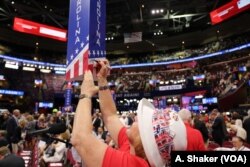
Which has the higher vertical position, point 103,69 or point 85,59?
point 85,59

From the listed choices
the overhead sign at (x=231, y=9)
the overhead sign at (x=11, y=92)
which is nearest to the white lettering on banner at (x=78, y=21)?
the overhead sign at (x=231, y=9)

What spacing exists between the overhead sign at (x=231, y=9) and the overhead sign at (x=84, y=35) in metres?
14.2

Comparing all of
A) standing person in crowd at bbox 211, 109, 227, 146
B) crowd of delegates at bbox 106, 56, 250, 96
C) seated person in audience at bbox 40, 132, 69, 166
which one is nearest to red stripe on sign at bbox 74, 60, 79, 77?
seated person in audience at bbox 40, 132, 69, 166

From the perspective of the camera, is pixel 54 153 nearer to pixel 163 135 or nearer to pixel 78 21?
pixel 78 21

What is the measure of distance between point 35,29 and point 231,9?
12.8m

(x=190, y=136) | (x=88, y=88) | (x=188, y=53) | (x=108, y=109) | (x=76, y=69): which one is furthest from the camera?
(x=188, y=53)

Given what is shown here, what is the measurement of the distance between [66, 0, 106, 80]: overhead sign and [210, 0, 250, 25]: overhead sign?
1419cm

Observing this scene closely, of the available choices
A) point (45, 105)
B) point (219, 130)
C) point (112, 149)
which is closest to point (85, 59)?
point (112, 149)

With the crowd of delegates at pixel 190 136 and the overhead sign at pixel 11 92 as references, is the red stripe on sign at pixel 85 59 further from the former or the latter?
the overhead sign at pixel 11 92

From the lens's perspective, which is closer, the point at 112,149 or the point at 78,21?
the point at 112,149

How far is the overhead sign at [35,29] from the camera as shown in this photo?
1952 cm

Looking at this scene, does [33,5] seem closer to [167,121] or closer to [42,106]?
[42,106]

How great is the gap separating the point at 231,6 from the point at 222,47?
347 inches

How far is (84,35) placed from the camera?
261 cm
